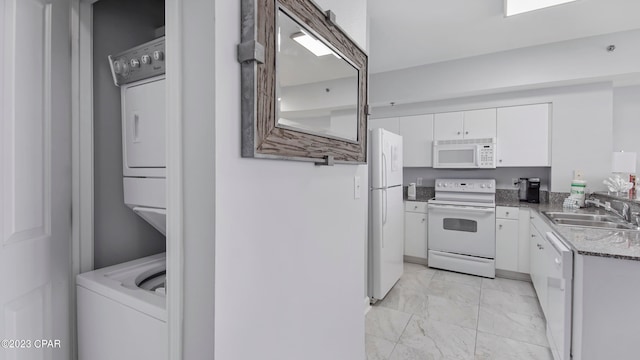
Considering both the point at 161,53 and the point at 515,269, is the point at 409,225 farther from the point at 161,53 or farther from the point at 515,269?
the point at 161,53

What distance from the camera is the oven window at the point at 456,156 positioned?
374 cm

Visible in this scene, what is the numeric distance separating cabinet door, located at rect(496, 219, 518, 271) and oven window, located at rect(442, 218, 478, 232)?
0.82 feet

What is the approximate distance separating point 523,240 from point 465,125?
1.52 metres

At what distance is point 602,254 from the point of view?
4.76 feet

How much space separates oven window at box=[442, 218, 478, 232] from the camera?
3.58m

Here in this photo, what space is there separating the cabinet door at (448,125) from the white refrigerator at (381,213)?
1.20 meters

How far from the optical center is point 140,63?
3.69 feet

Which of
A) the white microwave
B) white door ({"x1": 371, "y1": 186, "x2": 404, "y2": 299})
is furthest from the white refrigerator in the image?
the white microwave

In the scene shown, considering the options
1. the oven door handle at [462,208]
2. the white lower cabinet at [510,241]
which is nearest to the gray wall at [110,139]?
the oven door handle at [462,208]

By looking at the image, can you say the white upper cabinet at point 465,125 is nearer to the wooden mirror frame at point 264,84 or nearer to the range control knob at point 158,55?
the wooden mirror frame at point 264,84

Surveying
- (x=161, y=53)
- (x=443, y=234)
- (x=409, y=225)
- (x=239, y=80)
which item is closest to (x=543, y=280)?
(x=443, y=234)

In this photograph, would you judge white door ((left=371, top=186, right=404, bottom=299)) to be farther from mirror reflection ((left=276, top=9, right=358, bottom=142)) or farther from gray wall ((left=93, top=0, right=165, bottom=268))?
gray wall ((left=93, top=0, right=165, bottom=268))

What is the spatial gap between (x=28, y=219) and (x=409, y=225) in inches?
149

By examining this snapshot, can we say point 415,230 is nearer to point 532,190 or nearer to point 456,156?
point 456,156
